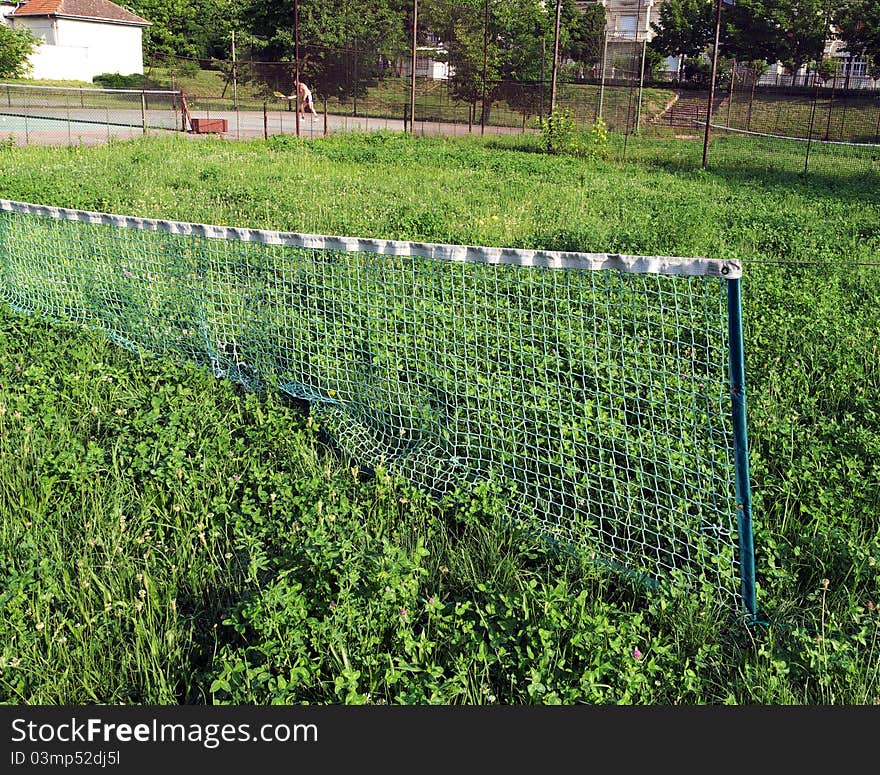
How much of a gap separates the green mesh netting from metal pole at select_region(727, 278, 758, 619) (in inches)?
2.7

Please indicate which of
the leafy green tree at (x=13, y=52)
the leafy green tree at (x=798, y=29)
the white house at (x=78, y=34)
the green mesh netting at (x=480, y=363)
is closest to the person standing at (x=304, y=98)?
the leafy green tree at (x=13, y=52)

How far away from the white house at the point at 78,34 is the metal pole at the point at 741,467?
54523mm

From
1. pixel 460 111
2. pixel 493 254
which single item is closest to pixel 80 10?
pixel 460 111

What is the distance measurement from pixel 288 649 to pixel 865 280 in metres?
6.52

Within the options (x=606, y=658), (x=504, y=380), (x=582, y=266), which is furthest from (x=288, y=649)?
(x=504, y=380)

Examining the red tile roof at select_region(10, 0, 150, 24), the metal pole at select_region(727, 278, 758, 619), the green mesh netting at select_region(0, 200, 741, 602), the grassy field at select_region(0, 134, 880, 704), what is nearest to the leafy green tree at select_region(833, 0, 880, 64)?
the grassy field at select_region(0, 134, 880, 704)

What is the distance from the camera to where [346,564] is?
3.13m

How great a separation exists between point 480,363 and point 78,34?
5507cm

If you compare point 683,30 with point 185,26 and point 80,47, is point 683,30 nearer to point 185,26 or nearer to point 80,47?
point 185,26

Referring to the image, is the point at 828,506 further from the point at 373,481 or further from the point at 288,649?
the point at 288,649

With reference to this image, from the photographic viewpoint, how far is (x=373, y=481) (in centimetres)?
414

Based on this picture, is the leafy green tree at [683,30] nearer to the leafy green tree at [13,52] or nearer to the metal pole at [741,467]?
the leafy green tree at [13,52]

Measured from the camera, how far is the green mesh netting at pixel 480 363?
3742 millimetres

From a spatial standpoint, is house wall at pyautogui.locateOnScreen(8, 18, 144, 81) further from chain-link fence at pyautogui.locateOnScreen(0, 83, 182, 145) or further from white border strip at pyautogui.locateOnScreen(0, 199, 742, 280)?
white border strip at pyautogui.locateOnScreen(0, 199, 742, 280)
